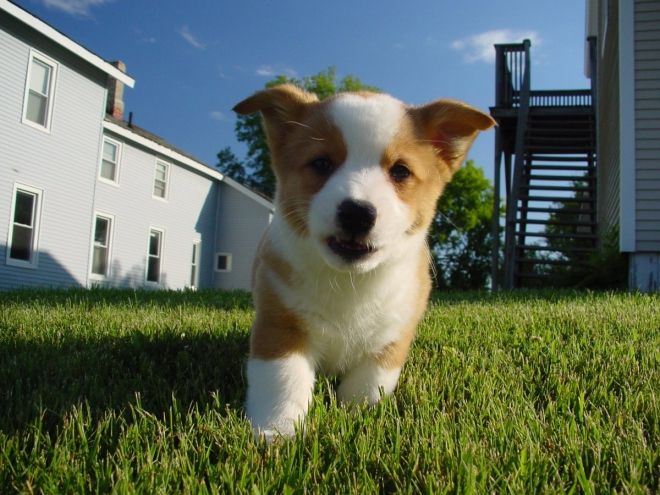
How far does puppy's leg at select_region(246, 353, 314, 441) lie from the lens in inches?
91.0

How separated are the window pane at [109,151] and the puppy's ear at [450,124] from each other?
1999cm

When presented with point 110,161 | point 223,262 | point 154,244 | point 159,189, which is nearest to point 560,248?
point 110,161

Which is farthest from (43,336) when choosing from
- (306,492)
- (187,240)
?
(187,240)

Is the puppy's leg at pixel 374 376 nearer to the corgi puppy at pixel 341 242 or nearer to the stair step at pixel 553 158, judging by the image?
the corgi puppy at pixel 341 242

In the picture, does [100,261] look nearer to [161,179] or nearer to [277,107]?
[161,179]

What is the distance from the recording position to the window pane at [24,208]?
16172mm

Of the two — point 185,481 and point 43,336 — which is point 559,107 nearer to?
point 43,336

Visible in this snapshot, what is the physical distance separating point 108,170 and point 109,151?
0.69 metres

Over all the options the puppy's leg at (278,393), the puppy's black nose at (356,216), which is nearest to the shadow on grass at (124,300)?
the puppy's leg at (278,393)

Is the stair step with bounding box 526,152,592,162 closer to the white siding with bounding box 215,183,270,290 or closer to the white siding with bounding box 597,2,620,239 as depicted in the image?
the white siding with bounding box 597,2,620,239

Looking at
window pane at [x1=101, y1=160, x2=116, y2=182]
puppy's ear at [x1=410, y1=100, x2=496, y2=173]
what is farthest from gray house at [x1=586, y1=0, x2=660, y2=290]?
window pane at [x1=101, y1=160, x2=116, y2=182]

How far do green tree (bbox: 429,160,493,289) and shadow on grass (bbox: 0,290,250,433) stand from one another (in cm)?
A: 2674

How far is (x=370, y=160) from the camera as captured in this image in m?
2.54

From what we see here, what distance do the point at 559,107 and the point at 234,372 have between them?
52.0ft
